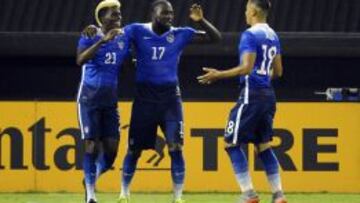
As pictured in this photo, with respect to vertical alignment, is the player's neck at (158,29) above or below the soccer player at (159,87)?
above

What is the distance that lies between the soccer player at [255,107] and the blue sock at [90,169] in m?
1.63

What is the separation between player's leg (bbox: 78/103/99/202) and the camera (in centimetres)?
1203

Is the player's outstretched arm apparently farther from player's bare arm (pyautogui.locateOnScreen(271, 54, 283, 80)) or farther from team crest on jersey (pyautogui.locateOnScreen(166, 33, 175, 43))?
player's bare arm (pyautogui.locateOnScreen(271, 54, 283, 80))

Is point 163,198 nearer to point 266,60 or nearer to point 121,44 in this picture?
point 121,44

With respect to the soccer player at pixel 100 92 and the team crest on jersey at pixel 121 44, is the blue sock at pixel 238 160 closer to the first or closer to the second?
the soccer player at pixel 100 92

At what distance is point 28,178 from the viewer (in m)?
15.3

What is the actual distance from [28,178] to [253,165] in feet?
9.61

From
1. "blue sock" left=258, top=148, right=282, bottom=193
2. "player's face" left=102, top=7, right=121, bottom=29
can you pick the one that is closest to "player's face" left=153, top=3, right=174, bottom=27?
"player's face" left=102, top=7, right=121, bottom=29

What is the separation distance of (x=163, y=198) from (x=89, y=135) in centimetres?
225

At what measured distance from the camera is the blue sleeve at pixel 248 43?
1090cm

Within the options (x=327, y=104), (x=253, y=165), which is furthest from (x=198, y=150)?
(x=327, y=104)

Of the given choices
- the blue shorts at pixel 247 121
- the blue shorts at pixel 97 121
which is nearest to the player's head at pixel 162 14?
the blue shorts at pixel 97 121

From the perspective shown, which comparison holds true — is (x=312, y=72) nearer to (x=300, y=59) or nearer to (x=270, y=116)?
(x=300, y=59)

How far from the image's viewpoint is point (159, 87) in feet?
39.3
